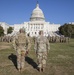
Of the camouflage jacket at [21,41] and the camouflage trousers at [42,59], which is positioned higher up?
the camouflage jacket at [21,41]

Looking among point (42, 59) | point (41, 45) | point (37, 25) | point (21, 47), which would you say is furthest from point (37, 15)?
point (42, 59)

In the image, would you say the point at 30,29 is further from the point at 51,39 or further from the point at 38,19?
the point at 51,39

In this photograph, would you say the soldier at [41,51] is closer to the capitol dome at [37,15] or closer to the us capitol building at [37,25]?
the us capitol building at [37,25]

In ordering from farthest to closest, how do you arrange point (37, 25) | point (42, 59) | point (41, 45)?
point (37, 25), point (41, 45), point (42, 59)

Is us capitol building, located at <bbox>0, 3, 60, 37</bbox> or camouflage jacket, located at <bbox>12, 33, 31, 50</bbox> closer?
camouflage jacket, located at <bbox>12, 33, 31, 50</bbox>

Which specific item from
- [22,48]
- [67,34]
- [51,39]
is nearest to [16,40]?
[22,48]

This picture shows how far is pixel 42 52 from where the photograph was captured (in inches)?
431

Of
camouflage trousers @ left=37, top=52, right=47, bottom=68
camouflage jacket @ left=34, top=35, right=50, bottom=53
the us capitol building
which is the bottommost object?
camouflage trousers @ left=37, top=52, right=47, bottom=68

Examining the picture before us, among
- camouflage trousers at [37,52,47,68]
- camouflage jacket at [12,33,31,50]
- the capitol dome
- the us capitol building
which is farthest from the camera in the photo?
the capitol dome

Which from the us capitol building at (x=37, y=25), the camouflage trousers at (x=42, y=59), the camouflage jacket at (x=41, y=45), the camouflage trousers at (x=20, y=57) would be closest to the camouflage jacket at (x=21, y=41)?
the camouflage trousers at (x=20, y=57)

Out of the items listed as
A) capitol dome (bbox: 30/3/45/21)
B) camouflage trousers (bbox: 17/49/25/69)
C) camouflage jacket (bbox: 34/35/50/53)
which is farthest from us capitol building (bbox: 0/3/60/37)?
camouflage trousers (bbox: 17/49/25/69)

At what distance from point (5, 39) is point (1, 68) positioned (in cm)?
3170

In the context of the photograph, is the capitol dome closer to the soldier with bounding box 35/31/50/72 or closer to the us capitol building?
the us capitol building

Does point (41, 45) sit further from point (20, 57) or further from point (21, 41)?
point (20, 57)
